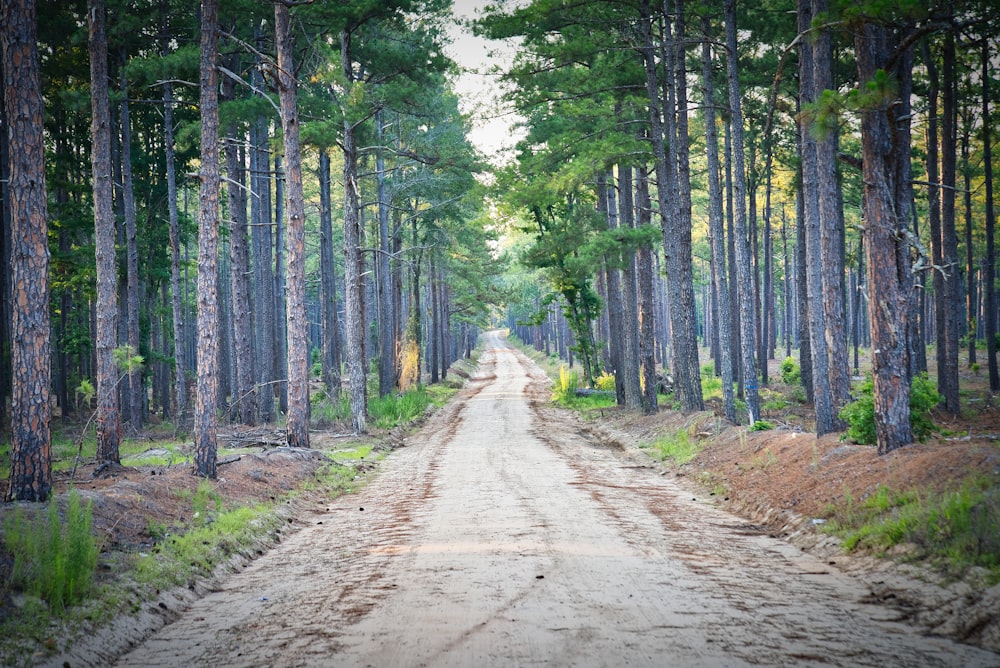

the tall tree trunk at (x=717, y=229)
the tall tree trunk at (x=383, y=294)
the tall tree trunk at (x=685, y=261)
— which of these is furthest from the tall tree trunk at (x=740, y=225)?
the tall tree trunk at (x=383, y=294)

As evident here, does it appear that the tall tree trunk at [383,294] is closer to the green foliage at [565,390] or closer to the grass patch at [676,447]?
the green foliage at [565,390]

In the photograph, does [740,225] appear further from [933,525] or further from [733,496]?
[933,525]

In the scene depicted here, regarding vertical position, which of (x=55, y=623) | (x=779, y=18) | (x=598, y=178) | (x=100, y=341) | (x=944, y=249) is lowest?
(x=55, y=623)

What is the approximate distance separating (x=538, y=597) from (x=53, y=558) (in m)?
3.88

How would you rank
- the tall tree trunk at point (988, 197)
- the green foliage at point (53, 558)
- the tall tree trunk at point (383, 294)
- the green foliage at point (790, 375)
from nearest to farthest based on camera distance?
the green foliage at point (53, 558)
the tall tree trunk at point (988, 197)
the tall tree trunk at point (383, 294)
the green foliage at point (790, 375)

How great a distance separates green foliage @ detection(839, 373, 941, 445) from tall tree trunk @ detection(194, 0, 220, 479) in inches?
370

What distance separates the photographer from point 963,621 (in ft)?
16.1

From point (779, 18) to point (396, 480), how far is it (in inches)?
552

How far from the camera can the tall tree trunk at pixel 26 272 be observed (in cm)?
786

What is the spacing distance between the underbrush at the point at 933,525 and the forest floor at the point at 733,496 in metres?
0.13

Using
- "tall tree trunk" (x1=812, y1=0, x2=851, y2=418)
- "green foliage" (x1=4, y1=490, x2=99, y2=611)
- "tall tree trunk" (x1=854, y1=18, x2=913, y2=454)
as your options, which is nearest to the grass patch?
"tall tree trunk" (x1=812, y1=0, x2=851, y2=418)

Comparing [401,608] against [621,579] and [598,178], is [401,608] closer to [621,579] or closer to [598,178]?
[621,579]

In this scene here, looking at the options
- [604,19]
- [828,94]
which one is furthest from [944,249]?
[828,94]

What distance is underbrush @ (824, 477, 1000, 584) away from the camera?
573 cm
